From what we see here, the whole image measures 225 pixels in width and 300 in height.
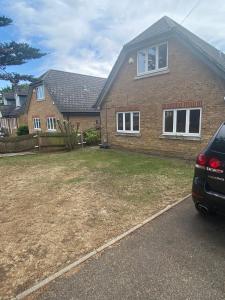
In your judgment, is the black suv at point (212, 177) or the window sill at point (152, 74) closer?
the black suv at point (212, 177)

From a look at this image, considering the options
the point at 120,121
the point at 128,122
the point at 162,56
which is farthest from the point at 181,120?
the point at 120,121

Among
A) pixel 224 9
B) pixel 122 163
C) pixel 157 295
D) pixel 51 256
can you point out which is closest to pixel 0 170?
pixel 122 163

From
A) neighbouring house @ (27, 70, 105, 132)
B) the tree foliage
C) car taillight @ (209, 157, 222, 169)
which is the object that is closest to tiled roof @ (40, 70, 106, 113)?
neighbouring house @ (27, 70, 105, 132)

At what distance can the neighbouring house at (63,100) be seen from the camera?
1820cm

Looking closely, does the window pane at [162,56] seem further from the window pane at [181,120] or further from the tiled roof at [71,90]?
the tiled roof at [71,90]

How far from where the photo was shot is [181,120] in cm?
1007

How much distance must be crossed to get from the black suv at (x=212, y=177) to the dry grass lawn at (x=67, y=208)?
4.11 feet

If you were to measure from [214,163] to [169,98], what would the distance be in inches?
299

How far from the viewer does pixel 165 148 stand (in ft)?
36.0

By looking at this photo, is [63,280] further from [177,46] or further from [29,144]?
[29,144]

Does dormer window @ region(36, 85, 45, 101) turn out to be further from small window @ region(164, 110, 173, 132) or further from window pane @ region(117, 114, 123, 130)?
small window @ region(164, 110, 173, 132)

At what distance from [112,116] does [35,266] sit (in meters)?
11.4

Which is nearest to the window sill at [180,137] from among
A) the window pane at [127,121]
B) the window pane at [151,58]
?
the window pane at [127,121]

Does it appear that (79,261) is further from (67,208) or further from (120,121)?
(120,121)
